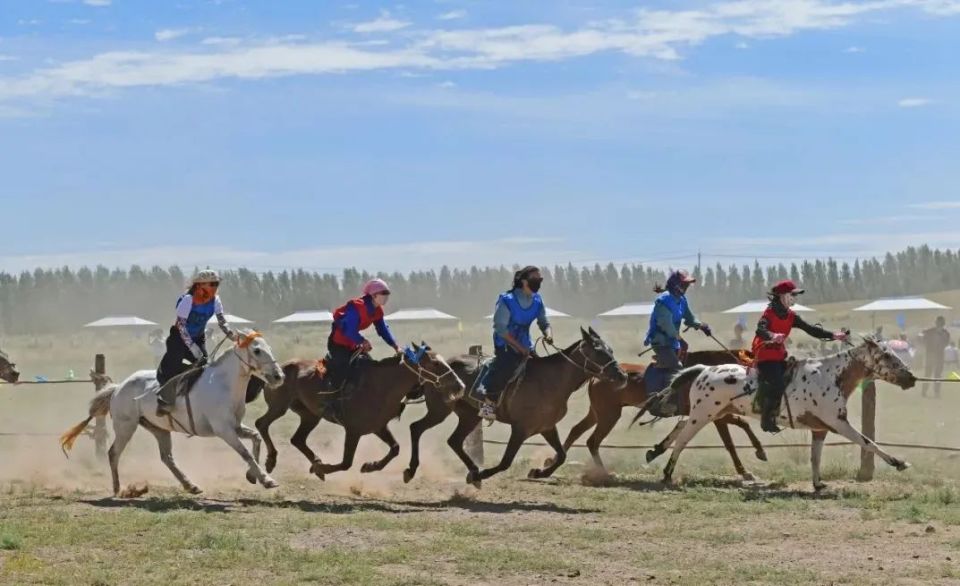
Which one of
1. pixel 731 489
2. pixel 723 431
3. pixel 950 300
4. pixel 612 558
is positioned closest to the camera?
pixel 612 558

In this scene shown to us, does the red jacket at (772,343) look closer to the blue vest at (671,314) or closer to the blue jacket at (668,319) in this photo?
the blue jacket at (668,319)

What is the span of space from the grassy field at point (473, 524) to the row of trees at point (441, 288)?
Answer: 431ft

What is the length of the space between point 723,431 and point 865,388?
1.91 meters

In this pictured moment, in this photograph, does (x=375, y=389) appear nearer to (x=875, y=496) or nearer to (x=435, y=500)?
(x=435, y=500)

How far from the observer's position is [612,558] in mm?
11438

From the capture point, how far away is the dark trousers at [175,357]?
15.7 meters

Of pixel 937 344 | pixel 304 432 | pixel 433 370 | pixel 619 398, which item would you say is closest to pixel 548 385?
pixel 433 370

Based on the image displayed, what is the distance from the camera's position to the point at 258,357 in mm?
14961

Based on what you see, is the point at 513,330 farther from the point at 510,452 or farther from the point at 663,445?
the point at 663,445

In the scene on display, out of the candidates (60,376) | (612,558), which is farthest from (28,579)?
(60,376)

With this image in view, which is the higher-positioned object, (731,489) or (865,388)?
(865,388)

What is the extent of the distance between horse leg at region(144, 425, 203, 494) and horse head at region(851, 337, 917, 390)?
7.49m

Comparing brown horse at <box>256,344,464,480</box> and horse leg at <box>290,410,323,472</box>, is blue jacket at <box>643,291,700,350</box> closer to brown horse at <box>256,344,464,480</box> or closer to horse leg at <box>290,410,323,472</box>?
brown horse at <box>256,344,464,480</box>

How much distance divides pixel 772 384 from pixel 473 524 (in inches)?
184
